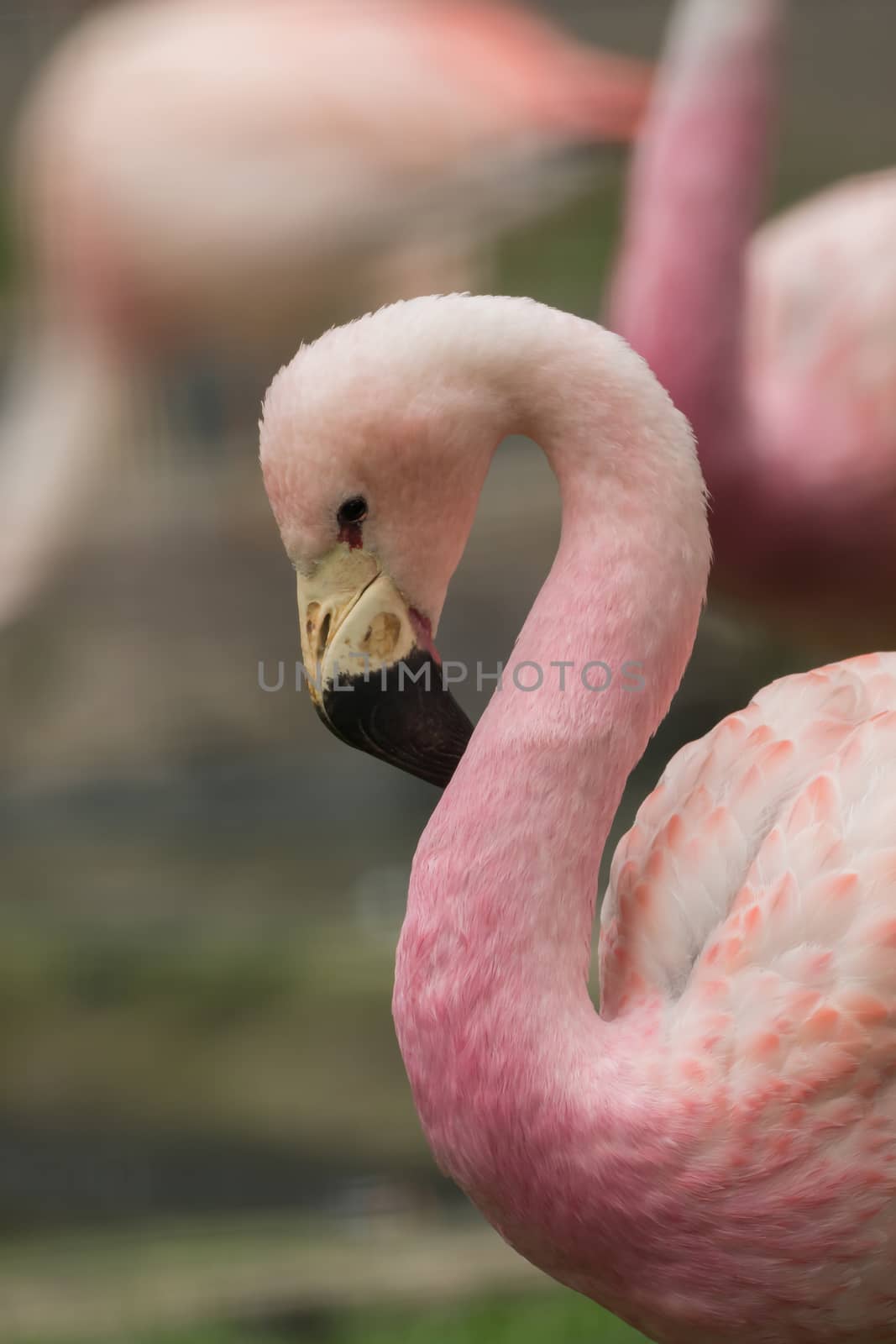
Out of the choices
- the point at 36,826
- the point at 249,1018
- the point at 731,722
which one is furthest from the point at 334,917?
the point at 731,722

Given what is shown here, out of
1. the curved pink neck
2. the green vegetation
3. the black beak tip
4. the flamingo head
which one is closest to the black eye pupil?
the flamingo head

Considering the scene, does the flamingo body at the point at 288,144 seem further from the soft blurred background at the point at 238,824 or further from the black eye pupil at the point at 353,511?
the black eye pupil at the point at 353,511

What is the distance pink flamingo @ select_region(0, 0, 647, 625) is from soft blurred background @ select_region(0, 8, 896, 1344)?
17mm

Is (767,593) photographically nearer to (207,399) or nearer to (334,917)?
(334,917)

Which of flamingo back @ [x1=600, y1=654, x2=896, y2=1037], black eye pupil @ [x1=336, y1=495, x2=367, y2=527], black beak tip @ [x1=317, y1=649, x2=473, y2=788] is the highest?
black eye pupil @ [x1=336, y1=495, x2=367, y2=527]

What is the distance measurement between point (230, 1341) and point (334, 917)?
4.28ft

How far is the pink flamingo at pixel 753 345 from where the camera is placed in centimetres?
238

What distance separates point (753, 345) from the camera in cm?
269

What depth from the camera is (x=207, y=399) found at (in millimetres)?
4688

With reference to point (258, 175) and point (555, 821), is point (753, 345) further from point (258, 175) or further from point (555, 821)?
point (555, 821)

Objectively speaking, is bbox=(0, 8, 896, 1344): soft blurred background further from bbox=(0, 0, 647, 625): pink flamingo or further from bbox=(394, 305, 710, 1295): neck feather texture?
bbox=(394, 305, 710, 1295): neck feather texture

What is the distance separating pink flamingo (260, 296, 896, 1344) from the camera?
1226 mm

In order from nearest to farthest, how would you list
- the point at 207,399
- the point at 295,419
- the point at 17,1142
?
the point at 295,419 < the point at 17,1142 < the point at 207,399

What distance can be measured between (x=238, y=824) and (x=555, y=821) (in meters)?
2.92
